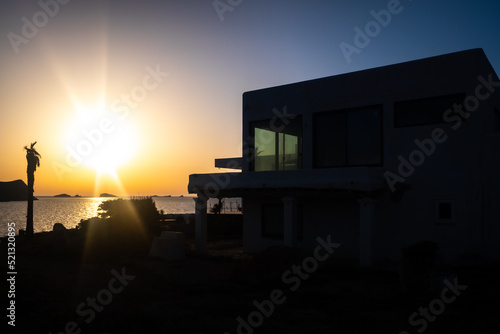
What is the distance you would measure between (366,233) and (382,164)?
3.13m

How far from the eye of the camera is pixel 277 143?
19.1m

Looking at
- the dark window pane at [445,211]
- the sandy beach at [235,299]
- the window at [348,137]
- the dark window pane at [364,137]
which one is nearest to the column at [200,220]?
the sandy beach at [235,299]

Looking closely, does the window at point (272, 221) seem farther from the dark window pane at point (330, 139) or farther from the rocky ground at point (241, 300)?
the rocky ground at point (241, 300)

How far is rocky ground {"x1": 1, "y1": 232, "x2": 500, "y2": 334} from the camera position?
8383 mm

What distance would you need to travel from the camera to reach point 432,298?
10219 millimetres

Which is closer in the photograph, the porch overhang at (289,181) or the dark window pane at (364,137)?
the porch overhang at (289,181)

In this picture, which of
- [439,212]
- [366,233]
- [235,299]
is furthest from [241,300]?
[439,212]

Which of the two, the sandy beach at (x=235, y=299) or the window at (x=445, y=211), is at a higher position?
the window at (x=445, y=211)

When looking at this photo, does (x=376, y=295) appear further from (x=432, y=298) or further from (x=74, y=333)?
(x=74, y=333)

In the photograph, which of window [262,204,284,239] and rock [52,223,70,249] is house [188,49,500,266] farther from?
rock [52,223,70,249]

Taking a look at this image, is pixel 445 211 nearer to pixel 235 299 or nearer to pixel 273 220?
pixel 273 220

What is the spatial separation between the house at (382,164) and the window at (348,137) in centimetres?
4

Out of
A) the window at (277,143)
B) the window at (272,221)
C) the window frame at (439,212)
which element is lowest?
the window at (272,221)

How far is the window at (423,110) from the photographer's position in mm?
14759
